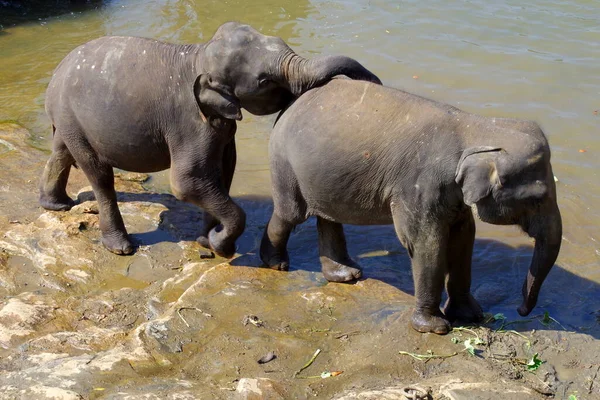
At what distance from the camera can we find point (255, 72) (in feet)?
16.4

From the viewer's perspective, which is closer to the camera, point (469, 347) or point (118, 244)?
point (469, 347)

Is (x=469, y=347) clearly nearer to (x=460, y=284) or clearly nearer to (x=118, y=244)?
(x=460, y=284)

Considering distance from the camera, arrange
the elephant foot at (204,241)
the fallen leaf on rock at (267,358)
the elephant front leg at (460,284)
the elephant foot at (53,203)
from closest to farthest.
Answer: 1. the fallen leaf on rock at (267,358)
2. the elephant front leg at (460,284)
3. the elephant foot at (204,241)
4. the elephant foot at (53,203)

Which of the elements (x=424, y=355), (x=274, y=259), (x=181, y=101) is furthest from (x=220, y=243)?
(x=424, y=355)

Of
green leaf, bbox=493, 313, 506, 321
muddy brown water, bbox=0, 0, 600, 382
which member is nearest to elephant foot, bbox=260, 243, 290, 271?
muddy brown water, bbox=0, 0, 600, 382

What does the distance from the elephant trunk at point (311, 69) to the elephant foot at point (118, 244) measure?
6.50 feet

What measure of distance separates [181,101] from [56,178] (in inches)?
68.2

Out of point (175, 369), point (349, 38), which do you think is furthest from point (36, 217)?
point (349, 38)

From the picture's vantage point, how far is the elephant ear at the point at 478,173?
4137 mm

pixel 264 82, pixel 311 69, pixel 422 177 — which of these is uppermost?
pixel 311 69

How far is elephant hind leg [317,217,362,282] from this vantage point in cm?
546

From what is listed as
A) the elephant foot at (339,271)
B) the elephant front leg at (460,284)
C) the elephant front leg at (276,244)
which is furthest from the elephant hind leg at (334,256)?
the elephant front leg at (460,284)

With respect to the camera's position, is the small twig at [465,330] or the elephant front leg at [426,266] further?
the small twig at [465,330]

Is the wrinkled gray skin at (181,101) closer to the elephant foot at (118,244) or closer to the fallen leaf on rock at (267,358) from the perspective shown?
the elephant foot at (118,244)
